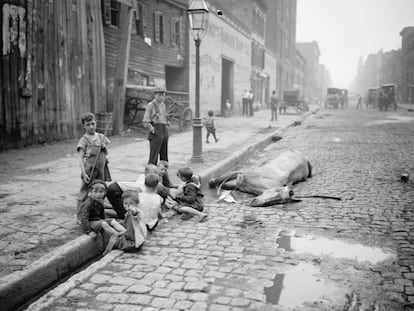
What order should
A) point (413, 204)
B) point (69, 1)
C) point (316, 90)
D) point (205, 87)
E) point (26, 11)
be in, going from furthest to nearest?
point (316, 90)
point (205, 87)
point (69, 1)
point (26, 11)
point (413, 204)

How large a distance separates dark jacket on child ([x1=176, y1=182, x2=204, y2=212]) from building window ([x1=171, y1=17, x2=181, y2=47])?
1408 cm

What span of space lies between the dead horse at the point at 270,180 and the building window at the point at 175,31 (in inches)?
490

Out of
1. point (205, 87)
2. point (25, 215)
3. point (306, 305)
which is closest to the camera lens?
point (306, 305)

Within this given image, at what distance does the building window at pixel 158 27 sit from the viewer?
16.8 m

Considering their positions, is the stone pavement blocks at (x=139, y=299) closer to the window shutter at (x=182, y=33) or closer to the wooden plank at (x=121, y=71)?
the wooden plank at (x=121, y=71)

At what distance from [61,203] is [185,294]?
2.71m

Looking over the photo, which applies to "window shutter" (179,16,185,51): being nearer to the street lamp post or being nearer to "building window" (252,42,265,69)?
the street lamp post

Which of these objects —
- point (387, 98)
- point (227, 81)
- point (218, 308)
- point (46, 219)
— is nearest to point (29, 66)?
point (46, 219)

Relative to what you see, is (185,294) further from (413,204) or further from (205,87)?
(205,87)

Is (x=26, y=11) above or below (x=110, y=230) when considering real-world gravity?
above

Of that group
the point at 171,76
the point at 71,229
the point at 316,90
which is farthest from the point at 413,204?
the point at 316,90

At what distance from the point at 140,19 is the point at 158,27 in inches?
58.2

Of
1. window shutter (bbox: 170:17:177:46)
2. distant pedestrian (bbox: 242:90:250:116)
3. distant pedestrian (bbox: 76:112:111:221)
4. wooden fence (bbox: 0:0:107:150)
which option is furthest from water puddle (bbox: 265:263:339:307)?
distant pedestrian (bbox: 242:90:250:116)

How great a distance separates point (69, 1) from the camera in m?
10.8
